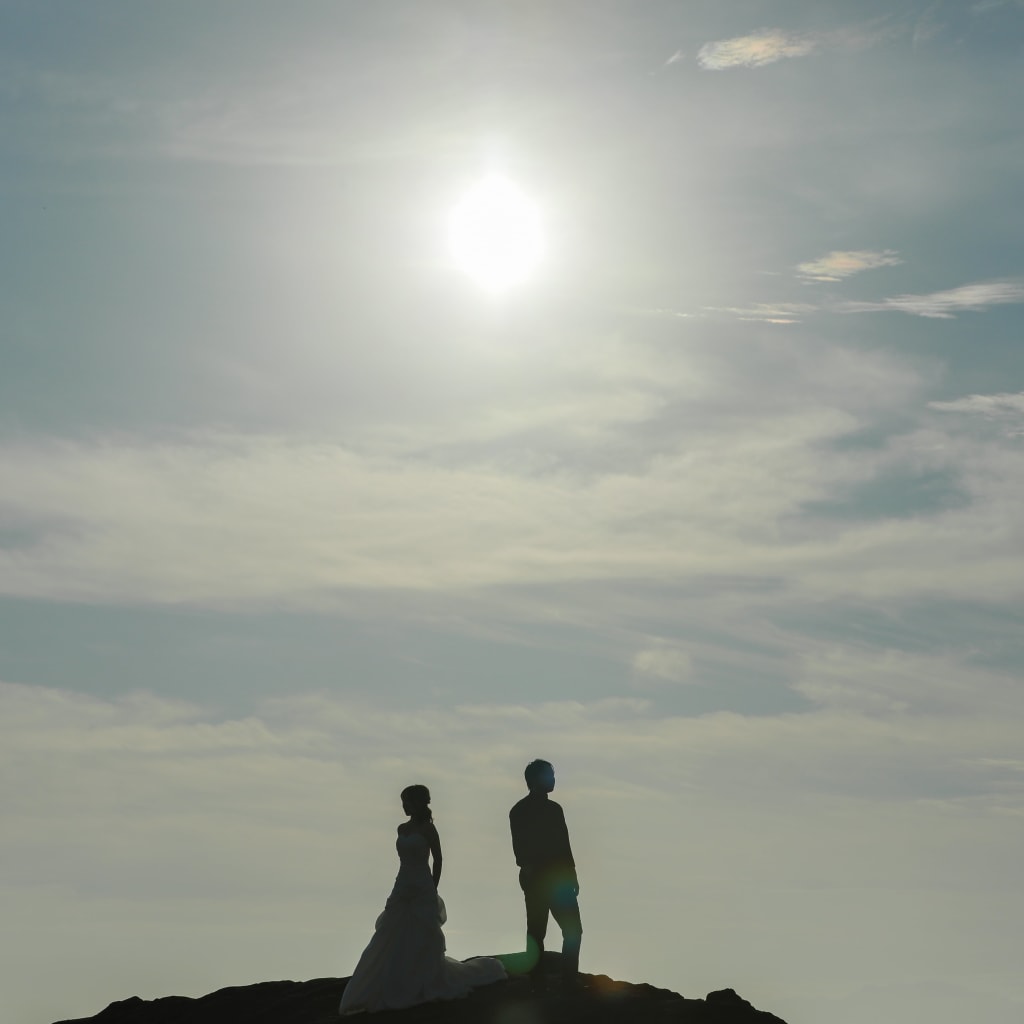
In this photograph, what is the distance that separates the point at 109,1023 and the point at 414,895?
827 cm

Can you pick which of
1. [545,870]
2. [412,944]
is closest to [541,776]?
[545,870]

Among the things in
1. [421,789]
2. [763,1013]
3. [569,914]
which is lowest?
[763,1013]

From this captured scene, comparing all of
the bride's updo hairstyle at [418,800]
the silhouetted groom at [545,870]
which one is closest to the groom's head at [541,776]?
the silhouetted groom at [545,870]

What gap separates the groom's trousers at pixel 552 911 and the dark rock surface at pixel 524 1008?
0.47 meters

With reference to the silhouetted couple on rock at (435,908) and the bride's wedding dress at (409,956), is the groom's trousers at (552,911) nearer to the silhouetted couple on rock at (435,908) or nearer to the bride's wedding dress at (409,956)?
the silhouetted couple on rock at (435,908)

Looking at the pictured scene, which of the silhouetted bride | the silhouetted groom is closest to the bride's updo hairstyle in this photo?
the silhouetted bride

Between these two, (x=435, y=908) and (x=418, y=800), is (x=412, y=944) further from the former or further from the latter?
(x=418, y=800)

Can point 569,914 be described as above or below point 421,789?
below

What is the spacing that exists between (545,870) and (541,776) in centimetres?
153

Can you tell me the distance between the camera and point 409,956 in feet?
79.8

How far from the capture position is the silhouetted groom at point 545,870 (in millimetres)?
24344

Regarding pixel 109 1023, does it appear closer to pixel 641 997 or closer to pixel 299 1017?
pixel 299 1017

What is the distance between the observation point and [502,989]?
24.4 metres

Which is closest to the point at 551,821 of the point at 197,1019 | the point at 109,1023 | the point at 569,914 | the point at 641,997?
the point at 569,914
